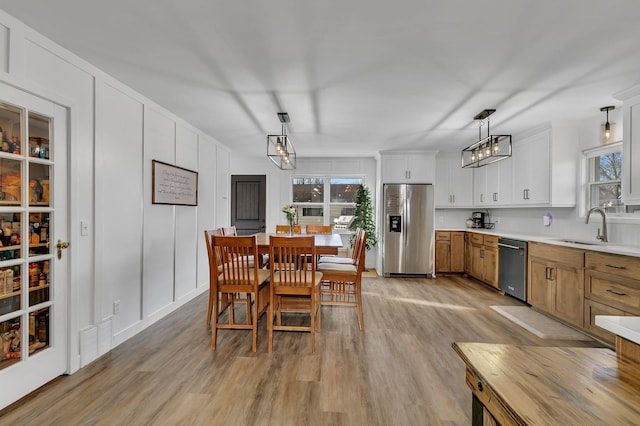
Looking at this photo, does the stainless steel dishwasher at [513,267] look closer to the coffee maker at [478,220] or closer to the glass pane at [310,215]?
the coffee maker at [478,220]

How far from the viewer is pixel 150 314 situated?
10.9 feet

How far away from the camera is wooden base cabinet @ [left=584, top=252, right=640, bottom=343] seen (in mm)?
2560

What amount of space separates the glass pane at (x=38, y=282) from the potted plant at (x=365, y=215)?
15.5 ft

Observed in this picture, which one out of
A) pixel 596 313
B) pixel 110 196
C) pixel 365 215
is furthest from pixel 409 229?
pixel 110 196

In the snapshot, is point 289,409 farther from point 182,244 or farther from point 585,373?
point 182,244

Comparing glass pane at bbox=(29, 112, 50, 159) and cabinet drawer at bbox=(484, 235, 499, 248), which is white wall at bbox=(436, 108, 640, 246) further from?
glass pane at bbox=(29, 112, 50, 159)

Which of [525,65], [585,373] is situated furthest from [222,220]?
[585,373]

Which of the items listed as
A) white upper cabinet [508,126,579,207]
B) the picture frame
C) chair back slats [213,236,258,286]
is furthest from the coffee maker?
the picture frame

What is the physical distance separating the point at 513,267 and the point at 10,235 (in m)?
5.23

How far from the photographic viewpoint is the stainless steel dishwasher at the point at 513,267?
160 inches

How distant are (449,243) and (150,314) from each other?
16.4 ft

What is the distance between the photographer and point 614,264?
272cm

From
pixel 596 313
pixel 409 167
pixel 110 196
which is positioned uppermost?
pixel 409 167

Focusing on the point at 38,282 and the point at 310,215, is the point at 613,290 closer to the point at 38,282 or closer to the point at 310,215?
the point at 38,282
